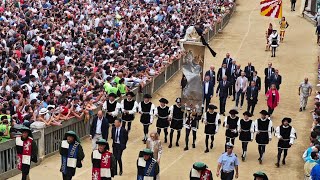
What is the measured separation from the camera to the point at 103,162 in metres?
15.6

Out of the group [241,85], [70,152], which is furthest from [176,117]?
[70,152]

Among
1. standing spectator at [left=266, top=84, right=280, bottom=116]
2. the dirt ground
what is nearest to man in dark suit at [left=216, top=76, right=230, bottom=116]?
the dirt ground

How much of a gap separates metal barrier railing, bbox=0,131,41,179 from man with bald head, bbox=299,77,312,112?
12.2 metres

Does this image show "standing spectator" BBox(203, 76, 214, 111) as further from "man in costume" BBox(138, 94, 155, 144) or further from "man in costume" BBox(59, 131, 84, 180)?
"man in costume" BBox(59, 131, 84, 180)

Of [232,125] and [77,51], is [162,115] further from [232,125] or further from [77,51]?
[77,51]

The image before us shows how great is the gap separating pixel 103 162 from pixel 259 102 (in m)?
13.7

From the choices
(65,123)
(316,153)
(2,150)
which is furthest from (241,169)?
(2,150)

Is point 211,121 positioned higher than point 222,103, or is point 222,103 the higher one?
point 211,121

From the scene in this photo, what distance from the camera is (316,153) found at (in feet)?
55.3

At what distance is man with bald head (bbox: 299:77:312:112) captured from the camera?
26380mm

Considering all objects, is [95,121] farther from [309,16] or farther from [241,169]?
[309,16]

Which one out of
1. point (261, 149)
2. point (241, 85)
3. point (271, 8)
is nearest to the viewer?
point (261, 149)

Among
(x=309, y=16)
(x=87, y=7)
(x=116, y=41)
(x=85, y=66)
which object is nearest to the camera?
(x=85, y=66)

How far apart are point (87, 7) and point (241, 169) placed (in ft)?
55.1
